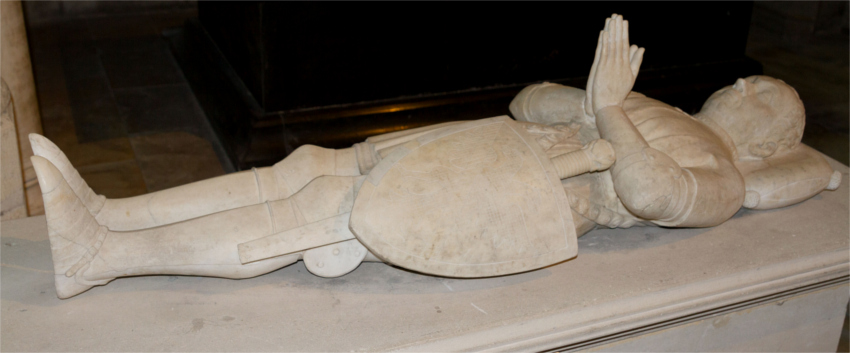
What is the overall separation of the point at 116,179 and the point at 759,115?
12.3 feet

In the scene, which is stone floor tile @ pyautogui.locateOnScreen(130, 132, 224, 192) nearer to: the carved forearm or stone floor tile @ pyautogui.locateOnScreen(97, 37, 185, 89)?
stone floor tile @ pyautogui.locateOnScreen(97, 37, 185, 89)

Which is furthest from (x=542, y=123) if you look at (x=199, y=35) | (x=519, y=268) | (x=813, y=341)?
(x=199, y=35)

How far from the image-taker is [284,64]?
396 cm

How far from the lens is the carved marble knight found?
7.20 feet

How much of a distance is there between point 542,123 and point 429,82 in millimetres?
1640

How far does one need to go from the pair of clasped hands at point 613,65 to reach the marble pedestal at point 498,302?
0.59 m

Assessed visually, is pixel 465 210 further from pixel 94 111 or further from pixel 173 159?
pixel 94 111

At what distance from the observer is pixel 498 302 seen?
7.75 feet

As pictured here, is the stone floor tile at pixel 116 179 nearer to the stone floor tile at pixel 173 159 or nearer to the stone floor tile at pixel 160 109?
the stone floor tile at pixel 173 159

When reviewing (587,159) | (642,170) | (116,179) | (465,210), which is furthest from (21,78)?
(642,170)

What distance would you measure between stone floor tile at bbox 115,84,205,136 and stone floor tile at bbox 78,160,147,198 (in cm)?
51

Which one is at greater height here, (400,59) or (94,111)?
(400,59)

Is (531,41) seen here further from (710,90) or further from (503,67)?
(710,90)

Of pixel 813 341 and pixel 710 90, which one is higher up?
pixel 710 90
